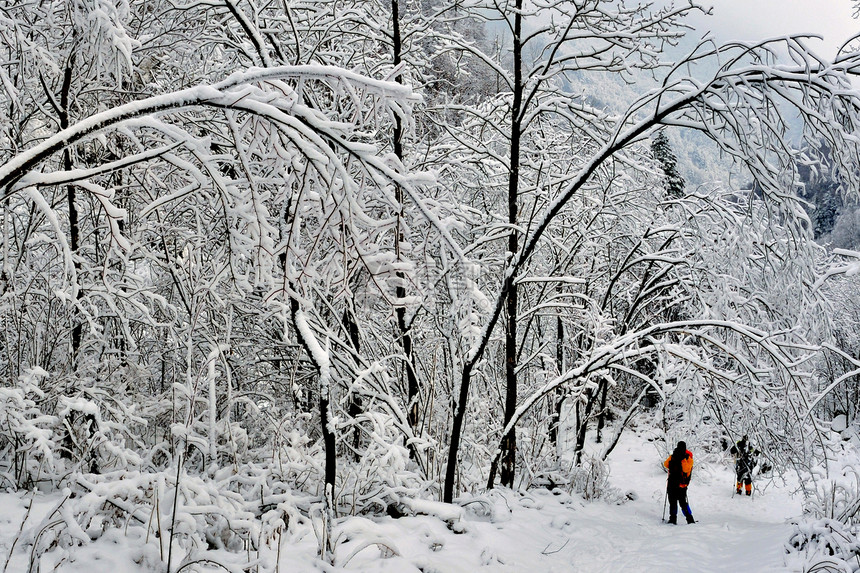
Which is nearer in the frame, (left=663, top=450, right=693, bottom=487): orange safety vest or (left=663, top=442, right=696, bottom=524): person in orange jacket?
(left=663, top=442, right=696, bottom=524): person in orange jacket

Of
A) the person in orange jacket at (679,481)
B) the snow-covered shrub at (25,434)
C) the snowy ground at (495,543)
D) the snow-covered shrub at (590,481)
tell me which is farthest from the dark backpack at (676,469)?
the snow-covered shrub at (25,434)

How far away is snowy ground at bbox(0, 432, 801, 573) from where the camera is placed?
2693 mm

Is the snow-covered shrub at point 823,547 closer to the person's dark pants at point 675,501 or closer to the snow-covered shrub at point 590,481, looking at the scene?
the person's dark pants at point 675,501

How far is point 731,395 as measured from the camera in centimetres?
523

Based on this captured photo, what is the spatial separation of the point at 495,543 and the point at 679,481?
4.91m

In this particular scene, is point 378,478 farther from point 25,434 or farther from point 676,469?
point 676,469

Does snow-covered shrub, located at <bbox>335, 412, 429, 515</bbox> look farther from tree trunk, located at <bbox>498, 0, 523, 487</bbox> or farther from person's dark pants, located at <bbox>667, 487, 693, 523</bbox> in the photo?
person's dark pants, located at <bbox>667, 487, 693, 523</bbox>

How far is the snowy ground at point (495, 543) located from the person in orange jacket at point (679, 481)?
338mm

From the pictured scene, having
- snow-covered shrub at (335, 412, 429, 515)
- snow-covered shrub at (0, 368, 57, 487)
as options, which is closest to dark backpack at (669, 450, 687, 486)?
snow-covered shrub at (335, 412, 429, 515)

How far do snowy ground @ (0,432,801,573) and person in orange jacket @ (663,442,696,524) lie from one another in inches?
13.3

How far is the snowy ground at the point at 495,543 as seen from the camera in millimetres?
2693

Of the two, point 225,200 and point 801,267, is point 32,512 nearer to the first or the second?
point 225,200

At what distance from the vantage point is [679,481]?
794 cm

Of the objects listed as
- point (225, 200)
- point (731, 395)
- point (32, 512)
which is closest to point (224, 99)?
point (225, 200)
